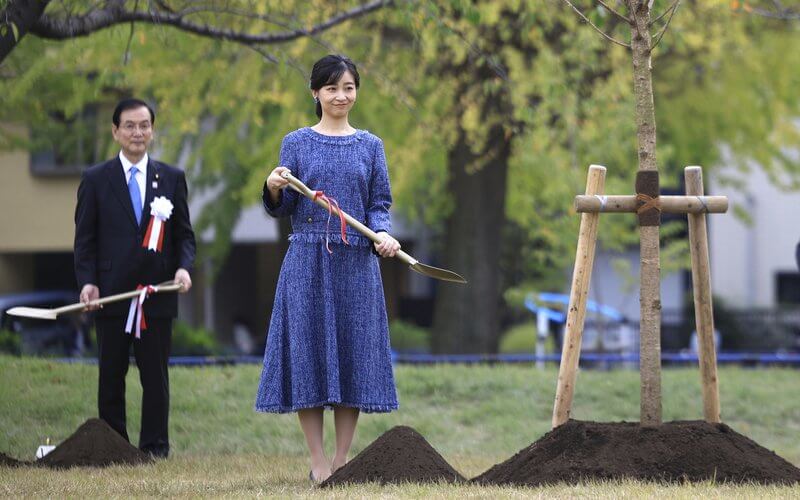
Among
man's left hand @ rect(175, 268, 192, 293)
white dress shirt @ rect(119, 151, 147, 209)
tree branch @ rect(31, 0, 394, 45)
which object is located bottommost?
man's left hand @ rect(175, 268, 192, 293)

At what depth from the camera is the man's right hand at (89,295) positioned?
785 centimetres

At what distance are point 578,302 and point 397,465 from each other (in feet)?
4.04

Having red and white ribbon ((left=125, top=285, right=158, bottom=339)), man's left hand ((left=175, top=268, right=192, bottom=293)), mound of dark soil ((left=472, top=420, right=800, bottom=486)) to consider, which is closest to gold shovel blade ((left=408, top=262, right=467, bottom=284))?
mound of dark soil ((left=472, top=420, right=800, bottom=486))

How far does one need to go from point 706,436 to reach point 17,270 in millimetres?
24100

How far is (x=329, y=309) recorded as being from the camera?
657cm

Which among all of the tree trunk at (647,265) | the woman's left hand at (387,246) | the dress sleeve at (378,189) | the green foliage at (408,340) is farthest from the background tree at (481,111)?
the woman's left hand at (387,246)

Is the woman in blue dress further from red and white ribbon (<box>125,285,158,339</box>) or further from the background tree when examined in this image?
the background tree

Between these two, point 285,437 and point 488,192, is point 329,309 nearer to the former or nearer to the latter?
point 285,437

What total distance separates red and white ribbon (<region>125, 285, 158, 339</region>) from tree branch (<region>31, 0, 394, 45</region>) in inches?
89.6

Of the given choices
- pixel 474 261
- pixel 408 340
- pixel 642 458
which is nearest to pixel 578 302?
pixel 642 458

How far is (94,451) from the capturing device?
24.8ft

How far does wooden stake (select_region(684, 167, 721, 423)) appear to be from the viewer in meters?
6.86

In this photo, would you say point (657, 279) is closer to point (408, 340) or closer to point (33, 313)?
point (33, 313)

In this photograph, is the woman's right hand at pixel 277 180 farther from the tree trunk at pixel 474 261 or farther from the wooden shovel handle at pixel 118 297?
the tree trunk at pixel 474 261
